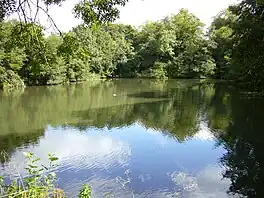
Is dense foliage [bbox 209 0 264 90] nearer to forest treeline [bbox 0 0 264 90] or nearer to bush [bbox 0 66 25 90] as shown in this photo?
forest treeline [bbox 0 0 264 90]

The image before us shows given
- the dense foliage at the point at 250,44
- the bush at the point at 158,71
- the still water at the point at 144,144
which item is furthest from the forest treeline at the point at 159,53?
the dense foliage at the point at 250,44

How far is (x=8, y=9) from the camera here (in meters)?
4.20

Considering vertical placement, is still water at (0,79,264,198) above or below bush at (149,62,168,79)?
below

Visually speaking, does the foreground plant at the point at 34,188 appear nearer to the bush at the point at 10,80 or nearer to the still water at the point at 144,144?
the still water at the point at 144,144

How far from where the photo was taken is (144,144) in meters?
11.3

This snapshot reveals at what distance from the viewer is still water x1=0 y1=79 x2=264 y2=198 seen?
7787 millimetres

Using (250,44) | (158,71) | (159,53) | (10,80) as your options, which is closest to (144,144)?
(250,44)

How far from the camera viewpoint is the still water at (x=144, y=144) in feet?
25.5

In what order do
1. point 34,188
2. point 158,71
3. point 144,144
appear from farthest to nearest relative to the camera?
1. point 158,71
2. point 144,144
3. point 34,188

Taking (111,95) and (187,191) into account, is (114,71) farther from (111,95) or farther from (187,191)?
(187,191)

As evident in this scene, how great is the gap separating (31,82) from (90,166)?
23922 mm

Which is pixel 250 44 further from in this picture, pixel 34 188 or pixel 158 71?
pixel 158 71

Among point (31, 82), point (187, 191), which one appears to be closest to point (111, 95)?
point (31, 82)

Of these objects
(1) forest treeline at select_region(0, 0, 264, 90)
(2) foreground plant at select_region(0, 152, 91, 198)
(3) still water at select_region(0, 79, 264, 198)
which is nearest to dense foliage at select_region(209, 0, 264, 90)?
(3) still water at select_region(0, 79, 264, 198)
